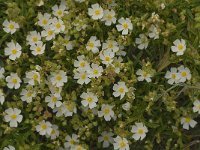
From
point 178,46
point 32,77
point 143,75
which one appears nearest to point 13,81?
point 32,77

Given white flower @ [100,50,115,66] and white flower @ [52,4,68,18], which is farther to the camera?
white flower @ [52,4,68,18]

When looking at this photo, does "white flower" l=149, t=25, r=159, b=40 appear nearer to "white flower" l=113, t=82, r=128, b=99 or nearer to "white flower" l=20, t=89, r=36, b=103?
"white flower" l=113, t=82, r=128, b=99

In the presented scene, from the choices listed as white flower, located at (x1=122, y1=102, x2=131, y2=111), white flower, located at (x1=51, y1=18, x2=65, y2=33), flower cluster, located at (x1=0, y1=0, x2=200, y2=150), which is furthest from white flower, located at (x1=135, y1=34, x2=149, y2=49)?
white flower, located at (x1=51, y1=18, x2=65, y2=33)

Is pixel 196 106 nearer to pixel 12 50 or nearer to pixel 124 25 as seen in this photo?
pixel 124 25

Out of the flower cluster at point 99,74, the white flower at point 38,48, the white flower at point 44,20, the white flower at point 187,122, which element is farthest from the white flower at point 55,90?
the white flower at point 187,122

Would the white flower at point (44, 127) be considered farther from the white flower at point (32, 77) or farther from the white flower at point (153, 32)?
the white flower at point (153, 32)
